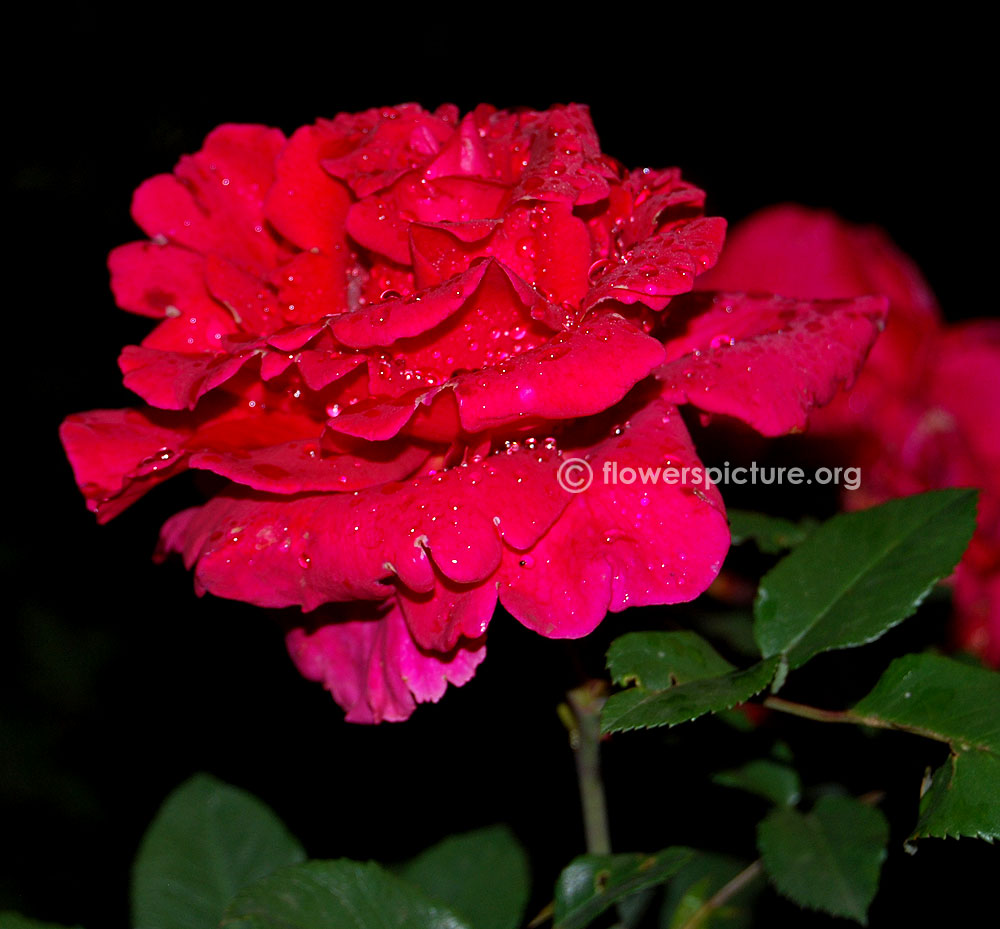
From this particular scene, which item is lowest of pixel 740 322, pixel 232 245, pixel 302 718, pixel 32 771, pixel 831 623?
pixel 32 771

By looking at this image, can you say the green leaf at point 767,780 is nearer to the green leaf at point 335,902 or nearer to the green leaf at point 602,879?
the green leaf at point 602,879

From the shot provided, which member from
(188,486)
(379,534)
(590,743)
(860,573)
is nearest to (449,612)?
(379,534)

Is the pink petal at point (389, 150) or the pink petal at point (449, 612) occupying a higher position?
the pink petal at point (389, 150)

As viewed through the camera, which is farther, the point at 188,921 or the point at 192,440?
the point at 188,921

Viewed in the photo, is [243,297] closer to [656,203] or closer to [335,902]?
[656,203]

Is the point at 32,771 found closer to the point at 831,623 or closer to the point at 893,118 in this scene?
the point at 831,623

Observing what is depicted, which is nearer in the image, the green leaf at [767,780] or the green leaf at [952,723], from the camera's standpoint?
the green leaf at [952,723]

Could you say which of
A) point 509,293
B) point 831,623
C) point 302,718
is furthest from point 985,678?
point 302,718

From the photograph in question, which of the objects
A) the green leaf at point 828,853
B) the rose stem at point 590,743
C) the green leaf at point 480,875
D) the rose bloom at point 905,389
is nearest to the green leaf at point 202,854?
the green leaf at point 480,875
